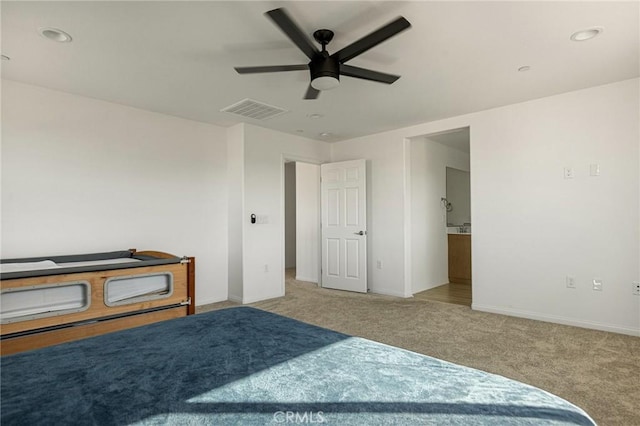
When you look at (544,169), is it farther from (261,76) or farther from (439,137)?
(261,76)

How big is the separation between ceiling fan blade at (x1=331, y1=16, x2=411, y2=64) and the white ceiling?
235 millimetres

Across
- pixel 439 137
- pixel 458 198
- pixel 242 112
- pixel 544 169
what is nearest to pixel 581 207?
pixel 544 169

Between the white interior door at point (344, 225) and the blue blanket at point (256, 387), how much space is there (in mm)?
3999

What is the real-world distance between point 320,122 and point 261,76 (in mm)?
1607

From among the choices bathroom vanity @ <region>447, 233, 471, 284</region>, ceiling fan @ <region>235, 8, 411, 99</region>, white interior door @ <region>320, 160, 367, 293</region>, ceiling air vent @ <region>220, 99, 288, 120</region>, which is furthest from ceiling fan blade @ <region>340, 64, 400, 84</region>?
bathroom vanity @ <region>447, 233, 471, 284</region>

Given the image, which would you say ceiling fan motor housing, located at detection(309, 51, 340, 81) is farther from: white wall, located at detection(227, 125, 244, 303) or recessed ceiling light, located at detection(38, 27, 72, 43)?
white wall, located at detection(227, 125, 244, 303)

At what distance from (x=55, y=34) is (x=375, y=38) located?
2.30 meters

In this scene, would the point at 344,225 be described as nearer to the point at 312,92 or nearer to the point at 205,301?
the point at 205,301

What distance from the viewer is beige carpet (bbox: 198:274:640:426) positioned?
223 cm

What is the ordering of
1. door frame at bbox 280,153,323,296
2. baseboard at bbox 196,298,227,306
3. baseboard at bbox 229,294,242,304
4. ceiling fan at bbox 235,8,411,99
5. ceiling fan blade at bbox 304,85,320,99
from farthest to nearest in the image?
door frame at bbox 280,153,323,296, baseboard at bbox 229,294,242,304, baseboard at bbox 196,298,227,306, ceiling fan blade at bbox 304,85,320,99, ceiling fan at bbox 235,8,411,99

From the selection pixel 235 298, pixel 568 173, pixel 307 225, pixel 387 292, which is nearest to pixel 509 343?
pixel 568 173

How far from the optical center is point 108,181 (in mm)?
3838

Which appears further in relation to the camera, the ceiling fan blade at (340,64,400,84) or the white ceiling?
the ceiling fan blade at (340,64,400,84)

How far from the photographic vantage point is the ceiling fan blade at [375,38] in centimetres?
196
